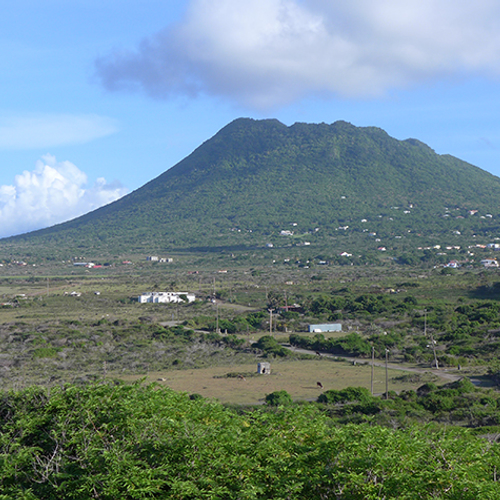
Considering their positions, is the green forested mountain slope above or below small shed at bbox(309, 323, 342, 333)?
above

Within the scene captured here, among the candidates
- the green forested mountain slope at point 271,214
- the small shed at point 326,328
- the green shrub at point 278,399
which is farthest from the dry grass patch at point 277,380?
the green forested mountain slope at point 271,214

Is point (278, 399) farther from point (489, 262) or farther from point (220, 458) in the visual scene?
point (489, 262)

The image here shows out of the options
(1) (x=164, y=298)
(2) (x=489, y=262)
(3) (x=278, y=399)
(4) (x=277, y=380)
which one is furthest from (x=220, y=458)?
(2) (x=489, y=262)

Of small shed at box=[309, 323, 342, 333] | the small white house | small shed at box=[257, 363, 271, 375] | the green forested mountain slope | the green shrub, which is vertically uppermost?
the green forested mountain slope

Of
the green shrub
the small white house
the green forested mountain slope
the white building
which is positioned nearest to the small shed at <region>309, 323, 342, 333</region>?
the white building

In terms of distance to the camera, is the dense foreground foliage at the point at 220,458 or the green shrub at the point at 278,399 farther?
the green shrub at the point at 278,399

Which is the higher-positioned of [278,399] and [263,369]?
[278,399]

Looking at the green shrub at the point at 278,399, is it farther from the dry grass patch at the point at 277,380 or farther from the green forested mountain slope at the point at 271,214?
the green forested mountain slope at the point at 271,214

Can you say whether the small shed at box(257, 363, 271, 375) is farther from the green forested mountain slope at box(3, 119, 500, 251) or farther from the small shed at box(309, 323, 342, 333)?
the green forested mountain slope at box(3, 119, 500, 251)
